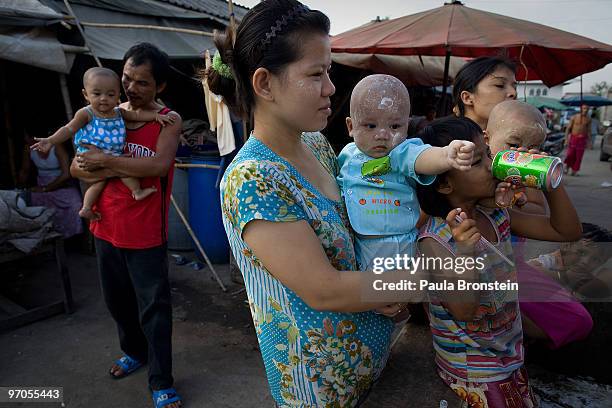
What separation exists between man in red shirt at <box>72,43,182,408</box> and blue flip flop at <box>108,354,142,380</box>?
1.35 feet

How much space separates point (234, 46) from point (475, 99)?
1617 mm

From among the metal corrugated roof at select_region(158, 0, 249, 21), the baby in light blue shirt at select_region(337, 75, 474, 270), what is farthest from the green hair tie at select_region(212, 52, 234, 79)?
the metal corrugated roof at select_region(158, 0, 249, 21)

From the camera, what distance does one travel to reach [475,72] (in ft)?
7.75

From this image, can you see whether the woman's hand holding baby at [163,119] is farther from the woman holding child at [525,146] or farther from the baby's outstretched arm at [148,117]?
the woman holding child at [525,146]

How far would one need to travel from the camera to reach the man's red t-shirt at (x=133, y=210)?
2.59 meters

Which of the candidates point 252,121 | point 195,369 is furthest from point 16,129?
point 252,121

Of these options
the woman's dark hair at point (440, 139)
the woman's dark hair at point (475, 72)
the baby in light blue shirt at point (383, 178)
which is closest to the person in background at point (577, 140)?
the woman's dark hair at point (475, 72)

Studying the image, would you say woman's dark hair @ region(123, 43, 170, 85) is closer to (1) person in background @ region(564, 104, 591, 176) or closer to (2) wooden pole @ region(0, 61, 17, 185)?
(2) wooden pole @ region(0, 61, 17, 185)

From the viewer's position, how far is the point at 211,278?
484cm

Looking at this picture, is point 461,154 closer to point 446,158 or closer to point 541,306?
point 446,158

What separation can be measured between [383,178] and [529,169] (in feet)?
1.40

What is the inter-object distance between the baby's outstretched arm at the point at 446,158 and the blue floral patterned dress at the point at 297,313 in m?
0.29

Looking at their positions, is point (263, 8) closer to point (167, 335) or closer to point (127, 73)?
point (127, 73)

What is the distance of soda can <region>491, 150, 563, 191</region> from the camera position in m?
1.18
